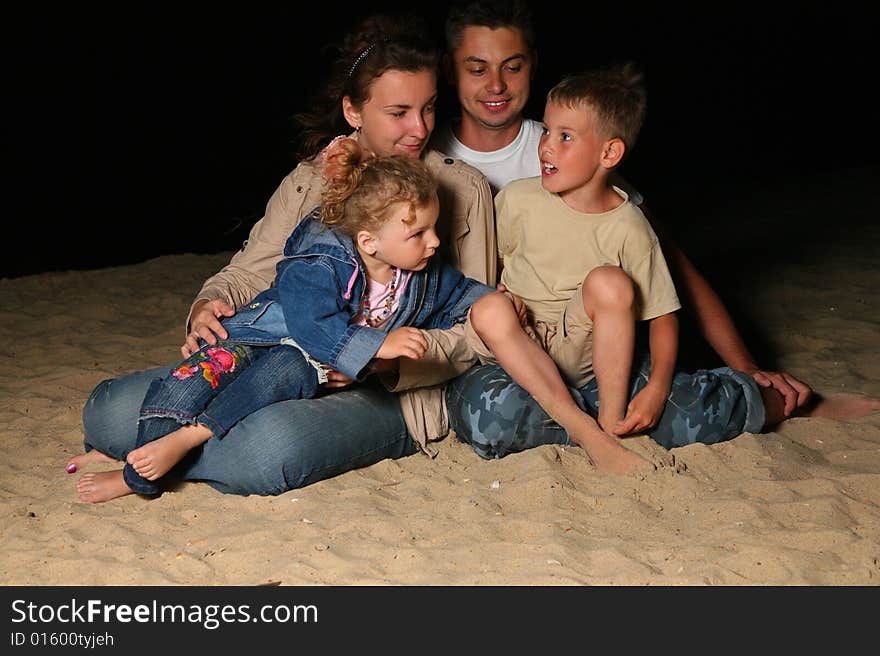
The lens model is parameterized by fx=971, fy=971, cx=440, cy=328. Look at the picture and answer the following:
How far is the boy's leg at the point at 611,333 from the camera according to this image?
254cm

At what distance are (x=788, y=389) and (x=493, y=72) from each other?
1.35m

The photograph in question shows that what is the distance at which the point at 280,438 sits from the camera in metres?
2.53

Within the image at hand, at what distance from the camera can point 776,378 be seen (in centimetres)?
304

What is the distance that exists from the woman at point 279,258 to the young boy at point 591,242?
0.71 ft

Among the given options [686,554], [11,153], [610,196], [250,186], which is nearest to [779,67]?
[250,186]

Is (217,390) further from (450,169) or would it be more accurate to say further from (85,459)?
(450,169)

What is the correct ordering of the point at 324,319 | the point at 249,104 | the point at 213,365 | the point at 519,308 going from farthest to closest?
the point at 249,104 → the point at 519,308 → the point at 213,365 → the point at 324,319

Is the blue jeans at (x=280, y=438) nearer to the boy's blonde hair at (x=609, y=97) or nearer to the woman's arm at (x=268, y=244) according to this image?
the woman's arm at (x=268, y=244)

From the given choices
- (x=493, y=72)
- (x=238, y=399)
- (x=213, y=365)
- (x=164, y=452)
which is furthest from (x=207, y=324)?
(x=493, y=72)

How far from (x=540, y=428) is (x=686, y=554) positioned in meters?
0.66

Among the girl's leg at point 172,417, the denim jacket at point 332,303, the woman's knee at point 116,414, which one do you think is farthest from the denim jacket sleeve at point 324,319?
the woman's knee at point 116,414

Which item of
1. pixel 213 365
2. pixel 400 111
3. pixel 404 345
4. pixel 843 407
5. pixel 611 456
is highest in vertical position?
pixel 400 111

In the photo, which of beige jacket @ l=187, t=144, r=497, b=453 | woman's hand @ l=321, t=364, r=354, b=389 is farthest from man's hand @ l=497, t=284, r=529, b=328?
woman's hand @ l=321, t=364, r=354, b=389

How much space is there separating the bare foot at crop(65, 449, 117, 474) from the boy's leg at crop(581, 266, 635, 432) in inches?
56.5
